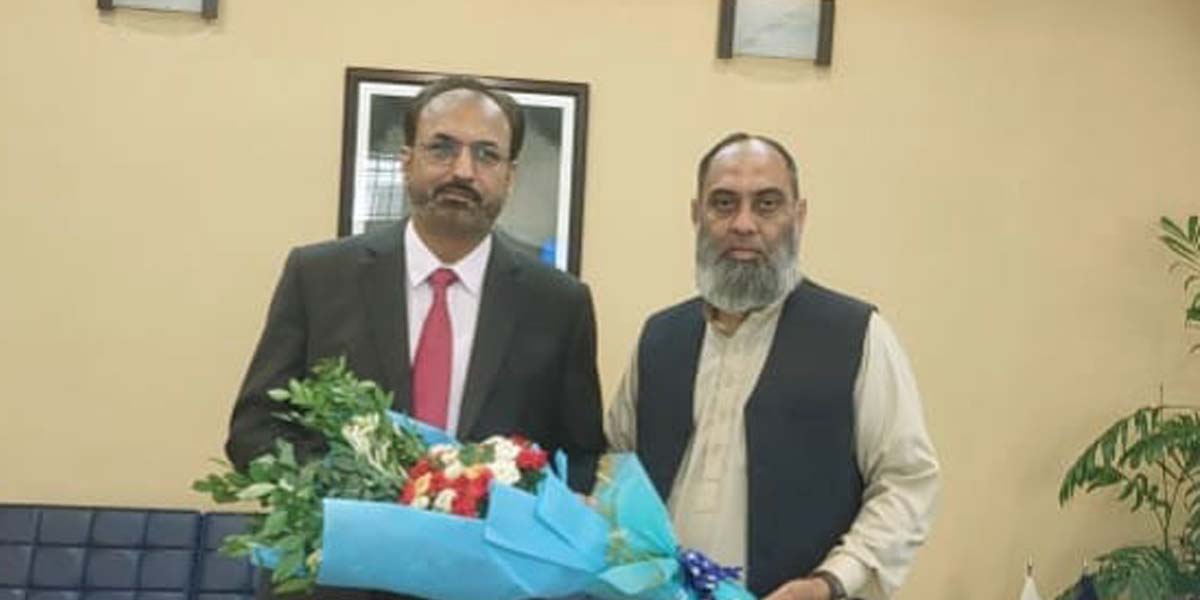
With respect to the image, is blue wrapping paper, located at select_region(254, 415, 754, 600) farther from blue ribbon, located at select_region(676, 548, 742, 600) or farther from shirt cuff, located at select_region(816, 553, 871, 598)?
shirt cuff, located at select_region(816, 553, 871, 598)

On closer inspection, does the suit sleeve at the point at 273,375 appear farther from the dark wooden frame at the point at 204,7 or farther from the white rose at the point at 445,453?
the dark wooden frame at the point at 204,7

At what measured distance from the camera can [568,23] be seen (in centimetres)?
395

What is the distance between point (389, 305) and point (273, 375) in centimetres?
21

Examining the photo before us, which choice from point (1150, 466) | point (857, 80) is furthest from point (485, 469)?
point (1150, 466)

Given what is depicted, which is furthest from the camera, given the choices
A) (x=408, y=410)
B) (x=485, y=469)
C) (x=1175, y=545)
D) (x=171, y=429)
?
(x=1175, y=545)

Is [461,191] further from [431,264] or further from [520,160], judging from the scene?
[520,160]

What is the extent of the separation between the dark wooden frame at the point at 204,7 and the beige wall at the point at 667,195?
0.04m

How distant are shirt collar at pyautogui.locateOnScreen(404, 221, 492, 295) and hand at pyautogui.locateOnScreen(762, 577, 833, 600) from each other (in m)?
0.69

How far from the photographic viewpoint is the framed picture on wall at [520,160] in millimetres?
3832

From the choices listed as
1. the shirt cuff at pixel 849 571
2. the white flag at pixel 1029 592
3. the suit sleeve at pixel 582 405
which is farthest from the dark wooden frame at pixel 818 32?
the shirt cuff at pixel 849 571

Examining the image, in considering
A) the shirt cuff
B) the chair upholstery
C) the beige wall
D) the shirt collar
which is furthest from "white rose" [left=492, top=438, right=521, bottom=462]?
the beige wall

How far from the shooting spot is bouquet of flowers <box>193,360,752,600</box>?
160 centimetres

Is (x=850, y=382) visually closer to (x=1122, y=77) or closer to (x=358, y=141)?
(x=358, y=141)

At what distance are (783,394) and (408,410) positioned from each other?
617 millimetres
